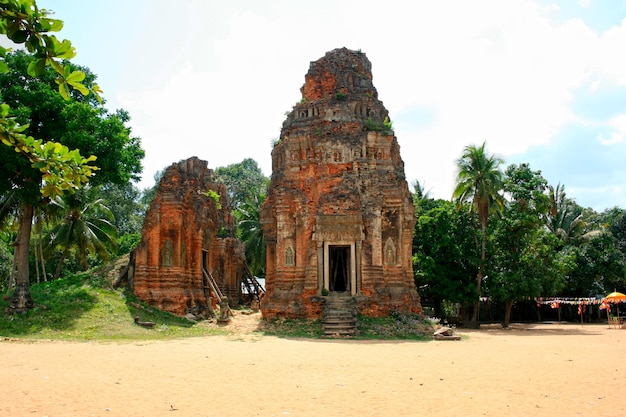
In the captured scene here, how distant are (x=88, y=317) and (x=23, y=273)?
10.0 feet

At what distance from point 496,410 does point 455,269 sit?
20.9m

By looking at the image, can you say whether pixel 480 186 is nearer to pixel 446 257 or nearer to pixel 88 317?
pixel 446 257

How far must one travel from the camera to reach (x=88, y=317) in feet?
58.8

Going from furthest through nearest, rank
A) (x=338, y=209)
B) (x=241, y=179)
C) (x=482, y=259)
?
(x=241, y=179) → (x=482, y=259) → (x=338, y=209)

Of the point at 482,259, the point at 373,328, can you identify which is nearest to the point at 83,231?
the point at 373,328

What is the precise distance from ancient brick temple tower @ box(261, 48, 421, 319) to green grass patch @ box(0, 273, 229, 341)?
12.6 ft

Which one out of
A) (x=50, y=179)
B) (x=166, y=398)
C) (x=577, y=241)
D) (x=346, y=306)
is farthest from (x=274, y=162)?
(x=577, y=241)

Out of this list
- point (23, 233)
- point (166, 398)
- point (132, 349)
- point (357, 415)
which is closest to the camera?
point (357, 415)

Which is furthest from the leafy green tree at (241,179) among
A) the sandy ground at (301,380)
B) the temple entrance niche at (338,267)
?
the sandy ground at (301,380)

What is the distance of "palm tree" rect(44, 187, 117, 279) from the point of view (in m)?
A: 27.4

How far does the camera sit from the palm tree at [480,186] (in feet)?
89.0

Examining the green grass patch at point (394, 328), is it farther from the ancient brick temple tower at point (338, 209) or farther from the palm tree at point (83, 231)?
the palm tree at point (83, 231)

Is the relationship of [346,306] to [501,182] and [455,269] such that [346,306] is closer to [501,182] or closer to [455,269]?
[455,269]

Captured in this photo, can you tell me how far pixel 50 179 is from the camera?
3043mm
